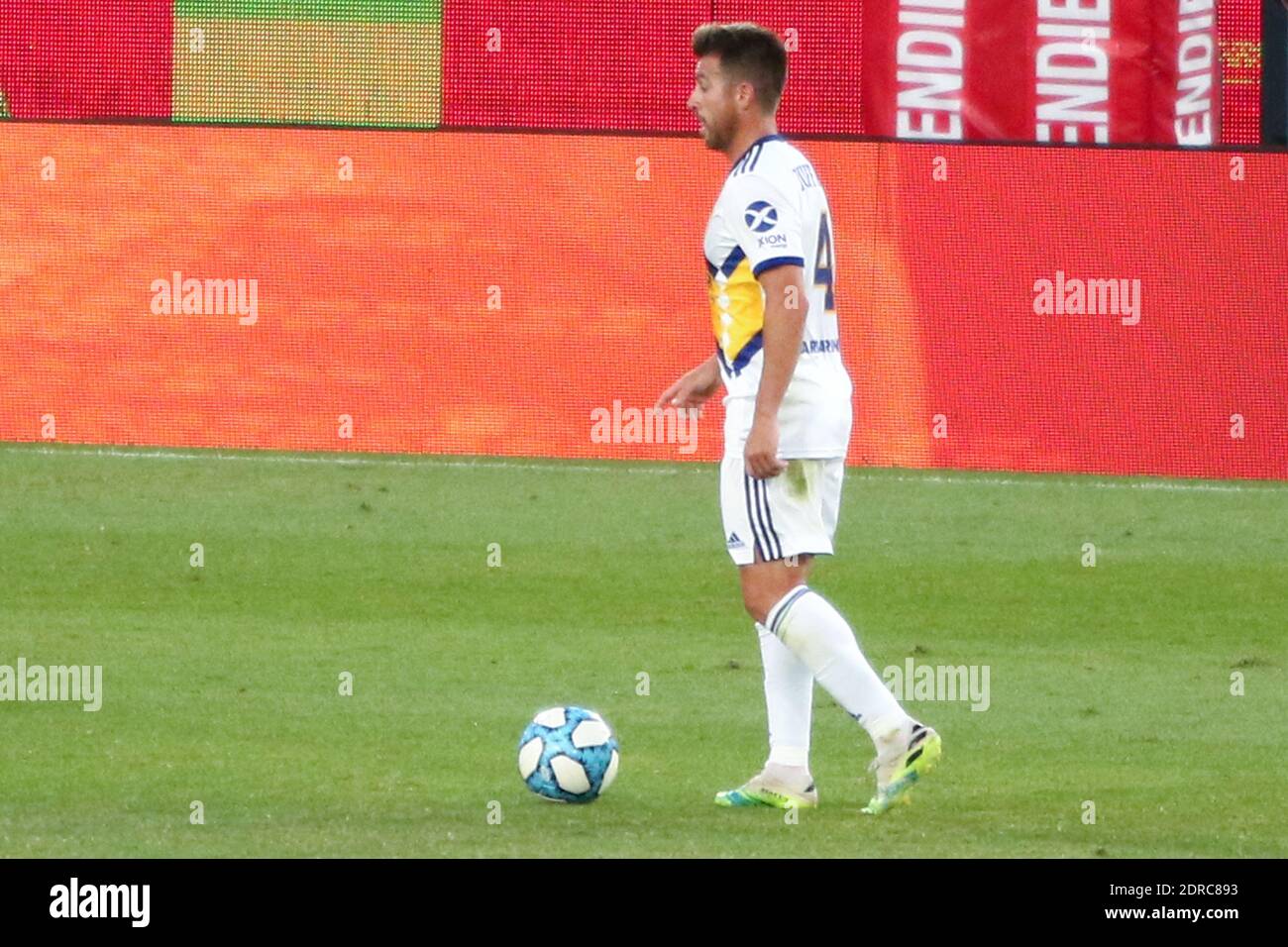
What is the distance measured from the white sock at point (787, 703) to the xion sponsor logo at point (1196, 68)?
10329mm

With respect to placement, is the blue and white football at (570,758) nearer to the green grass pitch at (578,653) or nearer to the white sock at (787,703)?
the green grass pitch at (578,653)

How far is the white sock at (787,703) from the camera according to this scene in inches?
269

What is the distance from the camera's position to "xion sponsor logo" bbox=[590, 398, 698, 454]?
630 inches

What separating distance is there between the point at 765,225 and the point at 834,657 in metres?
1.14

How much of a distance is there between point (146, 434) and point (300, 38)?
10.3 feet

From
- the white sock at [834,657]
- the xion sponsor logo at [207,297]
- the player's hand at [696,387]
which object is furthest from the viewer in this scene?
the xion sponsor logo at [207,297]

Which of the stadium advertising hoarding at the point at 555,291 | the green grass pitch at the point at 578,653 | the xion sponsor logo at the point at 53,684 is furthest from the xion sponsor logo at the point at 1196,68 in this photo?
the xion sponsor logo at the point at 53,684

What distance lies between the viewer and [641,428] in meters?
16.1

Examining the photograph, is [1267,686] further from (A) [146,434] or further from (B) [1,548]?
(A) [146,434]

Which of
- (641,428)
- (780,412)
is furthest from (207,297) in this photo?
(780,412)

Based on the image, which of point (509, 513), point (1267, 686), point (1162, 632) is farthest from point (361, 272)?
point (1267, 686)

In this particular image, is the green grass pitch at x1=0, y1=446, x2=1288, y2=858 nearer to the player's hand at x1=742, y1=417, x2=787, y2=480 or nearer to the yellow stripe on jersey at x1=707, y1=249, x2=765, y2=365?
the player's hand at x1=742, y1=417, x2=787, y2=480

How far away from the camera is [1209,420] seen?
15789 millimetres

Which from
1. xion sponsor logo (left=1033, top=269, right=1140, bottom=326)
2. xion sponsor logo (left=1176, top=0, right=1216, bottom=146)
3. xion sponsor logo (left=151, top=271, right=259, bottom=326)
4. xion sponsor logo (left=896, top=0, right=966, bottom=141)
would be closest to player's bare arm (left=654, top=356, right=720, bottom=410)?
xion sponsor logo (left=1033, top=269, right=1140, bottom=326)
